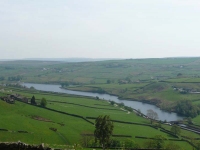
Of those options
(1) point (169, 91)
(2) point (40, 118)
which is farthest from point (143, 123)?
(1) point (169, 91)

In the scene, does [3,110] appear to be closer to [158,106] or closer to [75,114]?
[75,114]

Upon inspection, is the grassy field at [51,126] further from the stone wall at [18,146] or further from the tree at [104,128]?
the stone wall at [18,146]

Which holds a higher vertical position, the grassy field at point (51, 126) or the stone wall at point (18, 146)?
the stone wall at point (18, 146)

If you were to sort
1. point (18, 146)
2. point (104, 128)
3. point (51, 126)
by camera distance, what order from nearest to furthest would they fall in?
point (18, 146)
point (104, 128)
point (51, 126)

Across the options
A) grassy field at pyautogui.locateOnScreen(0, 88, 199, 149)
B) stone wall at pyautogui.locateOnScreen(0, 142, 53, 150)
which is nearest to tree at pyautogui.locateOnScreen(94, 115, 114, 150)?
grassy field at pyautogui.locateOnScreen(0, 88, 199, 149)

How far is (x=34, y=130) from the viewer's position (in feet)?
251

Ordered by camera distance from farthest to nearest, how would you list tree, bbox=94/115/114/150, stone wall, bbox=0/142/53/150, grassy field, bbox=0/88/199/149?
Result: grassy field, bbox=0/88/199/149 < tree, bbox=94/115/114/150 < stone wall, bbox=0/142/53/150

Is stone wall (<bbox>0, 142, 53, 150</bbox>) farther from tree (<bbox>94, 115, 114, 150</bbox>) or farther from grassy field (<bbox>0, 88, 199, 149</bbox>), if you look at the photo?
grassy field (<bbox>0, 88, 199, 149</bbox>)

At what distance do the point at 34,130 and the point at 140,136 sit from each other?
33831 mm

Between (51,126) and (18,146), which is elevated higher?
(18,146)

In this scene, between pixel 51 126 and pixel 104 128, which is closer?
pixel 104 128

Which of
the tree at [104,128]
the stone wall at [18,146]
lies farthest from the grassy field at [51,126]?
the stone wall at [18,146]

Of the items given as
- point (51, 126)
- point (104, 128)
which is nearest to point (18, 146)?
point (104, 128)

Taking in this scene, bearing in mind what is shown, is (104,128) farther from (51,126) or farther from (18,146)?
(51,126)
